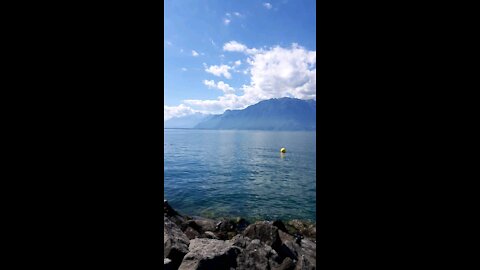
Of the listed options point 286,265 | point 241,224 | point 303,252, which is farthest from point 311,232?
point 286,265

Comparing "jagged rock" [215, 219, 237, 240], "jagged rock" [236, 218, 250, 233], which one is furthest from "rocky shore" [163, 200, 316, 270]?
"jagged rock" [236, 218, 250, 233]

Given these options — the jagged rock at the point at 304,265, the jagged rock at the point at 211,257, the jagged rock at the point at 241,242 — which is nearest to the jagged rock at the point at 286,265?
the jagged rock at the point at 304,265

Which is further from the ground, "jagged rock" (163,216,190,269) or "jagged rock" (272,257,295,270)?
"jagged rock" (163,216,190,269)

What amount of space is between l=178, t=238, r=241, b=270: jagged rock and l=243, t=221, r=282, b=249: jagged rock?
1854 millimetres

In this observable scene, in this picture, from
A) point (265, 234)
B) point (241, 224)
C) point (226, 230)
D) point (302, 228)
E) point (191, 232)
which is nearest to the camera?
→ point (265, 234)

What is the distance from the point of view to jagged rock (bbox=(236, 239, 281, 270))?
524 centimetres

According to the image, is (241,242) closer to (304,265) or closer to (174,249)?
(304,265)

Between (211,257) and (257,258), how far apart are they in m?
1.18

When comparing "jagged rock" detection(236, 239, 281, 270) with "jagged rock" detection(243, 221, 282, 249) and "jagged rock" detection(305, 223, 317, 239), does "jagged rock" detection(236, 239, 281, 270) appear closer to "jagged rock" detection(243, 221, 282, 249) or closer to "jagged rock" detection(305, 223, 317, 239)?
"jagged rock" detection(243, 221, 282, 249)

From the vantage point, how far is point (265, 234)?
7.51 m

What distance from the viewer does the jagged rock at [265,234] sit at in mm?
7141
